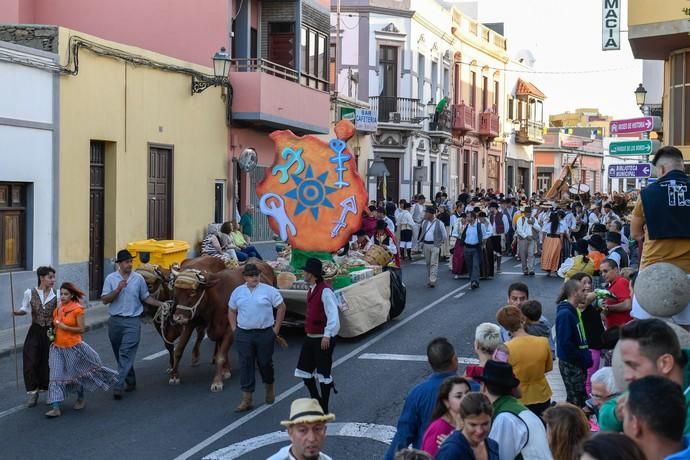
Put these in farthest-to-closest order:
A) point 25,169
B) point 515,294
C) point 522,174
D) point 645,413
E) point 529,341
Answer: point 522,174 → point 25,169 → point 515,294 → point 529,341 → point 645,413

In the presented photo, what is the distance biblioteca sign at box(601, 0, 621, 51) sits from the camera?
23547 millimetres

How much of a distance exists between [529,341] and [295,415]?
264cm

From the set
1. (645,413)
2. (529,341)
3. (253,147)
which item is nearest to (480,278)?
(253,147)

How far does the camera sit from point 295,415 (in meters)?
5.49

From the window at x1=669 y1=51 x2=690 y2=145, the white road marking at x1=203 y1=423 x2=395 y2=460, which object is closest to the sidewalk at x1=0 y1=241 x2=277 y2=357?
the white road marking at x1=203 y1=423 x2=395 y2=460

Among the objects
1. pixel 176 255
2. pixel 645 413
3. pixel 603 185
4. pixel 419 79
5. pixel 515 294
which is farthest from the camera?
pixel 603 185

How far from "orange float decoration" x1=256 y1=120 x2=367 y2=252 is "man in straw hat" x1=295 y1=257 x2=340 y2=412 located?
4.98 m

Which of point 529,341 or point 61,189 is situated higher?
point 61,189

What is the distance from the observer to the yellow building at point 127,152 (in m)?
18.1

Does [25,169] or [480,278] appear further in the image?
[480,278]

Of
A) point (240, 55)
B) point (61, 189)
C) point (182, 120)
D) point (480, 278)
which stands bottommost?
point (480, 278)

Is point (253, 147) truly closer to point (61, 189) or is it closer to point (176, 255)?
point (176, 255)

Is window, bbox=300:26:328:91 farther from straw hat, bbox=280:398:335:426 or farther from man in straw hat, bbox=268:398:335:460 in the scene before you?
man in straw hat, bbox=268:398:335:460

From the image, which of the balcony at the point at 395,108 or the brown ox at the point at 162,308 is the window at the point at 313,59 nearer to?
the balcony at the point at 395,108
